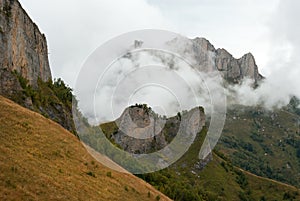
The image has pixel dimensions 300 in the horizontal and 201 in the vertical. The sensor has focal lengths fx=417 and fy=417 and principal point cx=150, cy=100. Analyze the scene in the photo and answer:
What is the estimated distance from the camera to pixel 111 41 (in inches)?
1960

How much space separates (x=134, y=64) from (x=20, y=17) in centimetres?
7702

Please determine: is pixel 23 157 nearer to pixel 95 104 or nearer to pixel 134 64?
pixel 95 104

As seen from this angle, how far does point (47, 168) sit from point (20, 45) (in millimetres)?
73376

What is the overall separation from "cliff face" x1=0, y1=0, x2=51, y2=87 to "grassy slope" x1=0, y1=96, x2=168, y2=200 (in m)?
24.9

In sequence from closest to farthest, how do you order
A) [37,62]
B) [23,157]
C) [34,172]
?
[34,172], [23,157], [37,62]

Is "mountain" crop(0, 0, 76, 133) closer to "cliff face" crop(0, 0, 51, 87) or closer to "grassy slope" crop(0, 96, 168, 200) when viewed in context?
"cliff face" crop(0, 0, 51, 87)

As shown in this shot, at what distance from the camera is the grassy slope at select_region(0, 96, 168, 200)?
147 feet

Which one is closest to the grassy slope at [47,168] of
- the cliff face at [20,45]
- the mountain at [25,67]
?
the mountain at [25,67]

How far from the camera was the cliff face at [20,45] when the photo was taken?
10312 centimetres

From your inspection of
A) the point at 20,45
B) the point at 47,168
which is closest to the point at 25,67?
the point at 20,45

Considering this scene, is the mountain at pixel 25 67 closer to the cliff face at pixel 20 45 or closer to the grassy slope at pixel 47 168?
the cliff face at pixel 20 45

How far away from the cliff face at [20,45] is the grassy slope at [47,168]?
81.6 ft

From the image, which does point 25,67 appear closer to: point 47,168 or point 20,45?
point 20,45

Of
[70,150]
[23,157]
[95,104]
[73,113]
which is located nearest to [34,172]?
[23,157]
